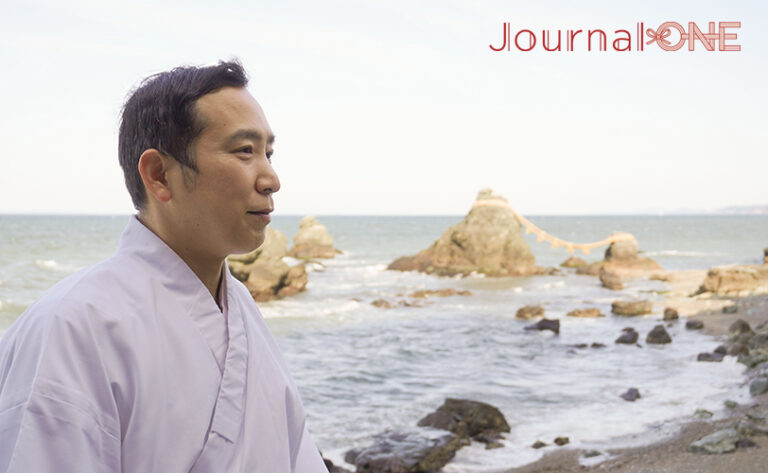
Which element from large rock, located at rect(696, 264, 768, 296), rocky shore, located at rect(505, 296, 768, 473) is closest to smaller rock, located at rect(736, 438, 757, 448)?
rocky shore, located at rect(505, 296, 768, 473)

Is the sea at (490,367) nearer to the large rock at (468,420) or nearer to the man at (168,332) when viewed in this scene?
the large rock at (468,420)

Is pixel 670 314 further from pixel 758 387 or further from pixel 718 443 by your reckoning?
pixel 718 443

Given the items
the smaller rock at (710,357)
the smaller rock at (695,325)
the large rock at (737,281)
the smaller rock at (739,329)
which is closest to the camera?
the smaller rock at (710,357)

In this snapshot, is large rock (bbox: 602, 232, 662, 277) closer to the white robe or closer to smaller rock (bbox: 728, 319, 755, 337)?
smaller rock (bbox: 728, 319, 755, 337)

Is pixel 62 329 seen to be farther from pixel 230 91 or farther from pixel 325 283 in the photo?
pixel 325 283

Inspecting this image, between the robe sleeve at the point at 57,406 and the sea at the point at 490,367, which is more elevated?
the robe sleeve at the point at 57,406

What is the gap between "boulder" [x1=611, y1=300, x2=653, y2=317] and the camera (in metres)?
17.0

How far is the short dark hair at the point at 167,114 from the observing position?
1271 millimetres

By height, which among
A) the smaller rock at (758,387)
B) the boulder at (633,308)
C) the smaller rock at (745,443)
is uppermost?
the smaller rock at (745,443)

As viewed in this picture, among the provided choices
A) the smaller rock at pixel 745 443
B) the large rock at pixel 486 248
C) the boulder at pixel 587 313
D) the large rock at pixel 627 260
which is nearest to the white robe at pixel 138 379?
the smaller rock at pixel 745 443

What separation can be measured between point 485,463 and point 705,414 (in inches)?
105

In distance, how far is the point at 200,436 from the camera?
119 cm

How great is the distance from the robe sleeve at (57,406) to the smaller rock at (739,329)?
43.0 feet

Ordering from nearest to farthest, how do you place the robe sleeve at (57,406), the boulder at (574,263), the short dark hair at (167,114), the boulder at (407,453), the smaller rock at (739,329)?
the robe sleeve at (57,406)
the short dark hair at (167,114)
the boulder at (407,453)
the smaller rock at (739,329)
the boulder at (574,263)
